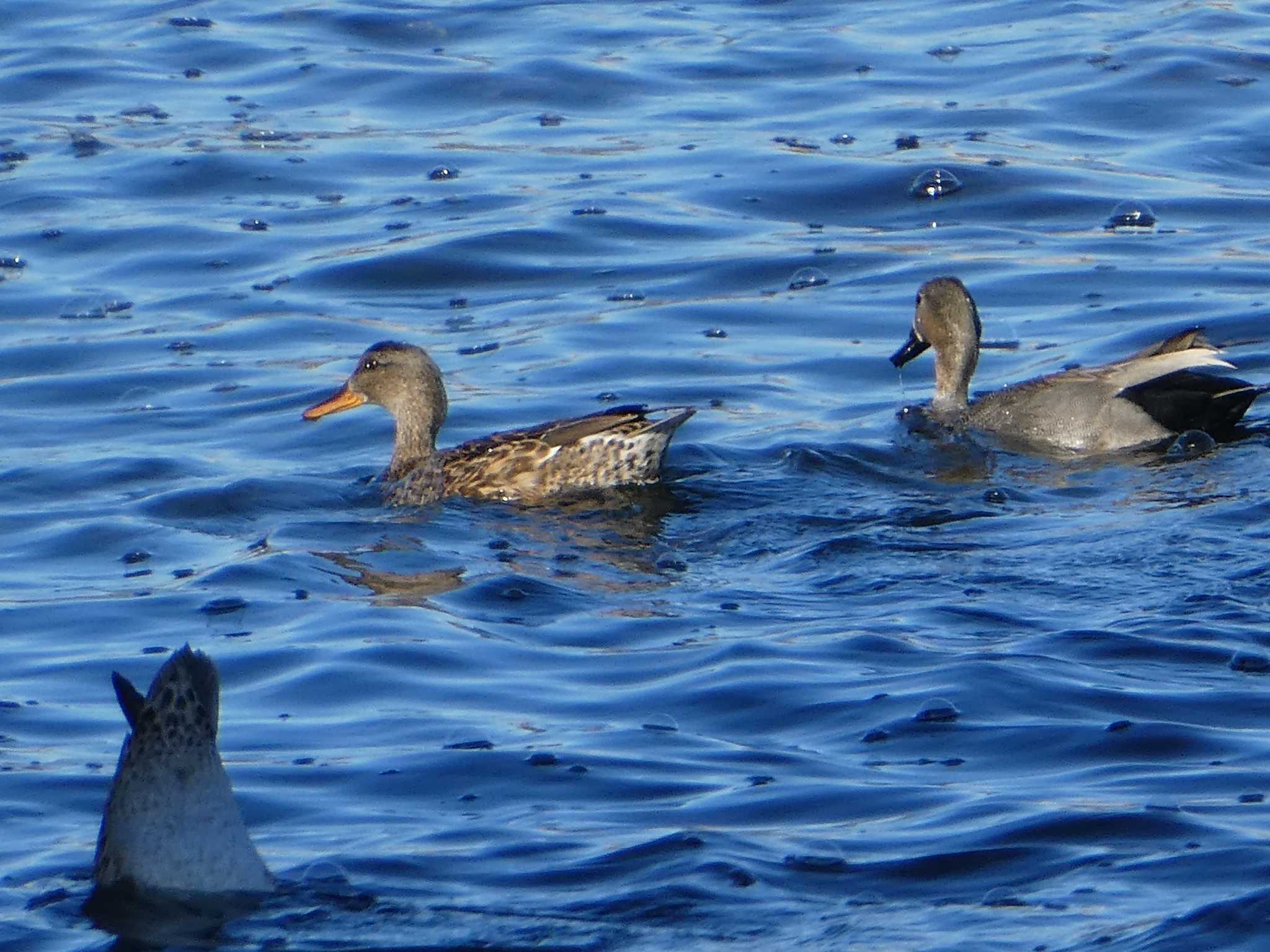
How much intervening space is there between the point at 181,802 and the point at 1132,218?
9677mm

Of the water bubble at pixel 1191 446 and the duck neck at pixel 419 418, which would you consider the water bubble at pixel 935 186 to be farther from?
the duck neck at pixel 419 418

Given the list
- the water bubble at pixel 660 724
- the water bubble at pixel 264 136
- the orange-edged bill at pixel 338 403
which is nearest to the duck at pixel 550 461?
the orange-edged bill at pixel 338 403

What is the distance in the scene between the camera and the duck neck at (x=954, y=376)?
11.1 m

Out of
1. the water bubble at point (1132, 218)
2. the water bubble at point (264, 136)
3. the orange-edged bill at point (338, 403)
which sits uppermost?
the water bubble at point (264, 136)

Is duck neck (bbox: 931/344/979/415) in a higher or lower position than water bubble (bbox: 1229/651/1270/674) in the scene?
higher

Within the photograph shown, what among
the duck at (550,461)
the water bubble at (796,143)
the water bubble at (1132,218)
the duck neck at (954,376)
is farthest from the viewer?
the water bubble at (796,143)

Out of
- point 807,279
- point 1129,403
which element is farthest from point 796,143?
point 1129,403

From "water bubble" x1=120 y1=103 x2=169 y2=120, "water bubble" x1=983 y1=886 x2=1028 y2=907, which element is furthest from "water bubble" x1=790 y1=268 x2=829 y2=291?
"water bubble" x1=983 y1=886 x2=1028 y2=907

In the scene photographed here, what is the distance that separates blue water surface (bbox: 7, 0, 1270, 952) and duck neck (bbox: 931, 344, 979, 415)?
31 centimetres

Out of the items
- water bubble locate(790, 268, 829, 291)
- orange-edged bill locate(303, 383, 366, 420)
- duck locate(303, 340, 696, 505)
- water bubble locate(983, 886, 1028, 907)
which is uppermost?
water bubble locate(790, 268, 829, 291)

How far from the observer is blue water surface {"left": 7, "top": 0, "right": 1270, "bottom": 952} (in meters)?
5.67

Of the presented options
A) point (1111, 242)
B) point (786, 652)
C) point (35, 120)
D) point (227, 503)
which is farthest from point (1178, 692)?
point (35, 120)

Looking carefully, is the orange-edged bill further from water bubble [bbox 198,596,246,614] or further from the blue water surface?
water bubble [bbox 198,596,246,614]

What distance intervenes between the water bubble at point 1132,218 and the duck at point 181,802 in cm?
947
